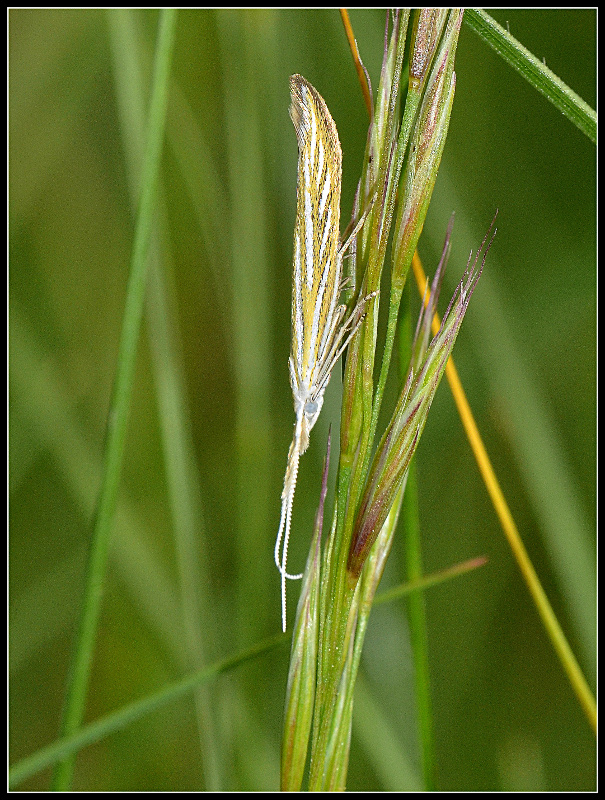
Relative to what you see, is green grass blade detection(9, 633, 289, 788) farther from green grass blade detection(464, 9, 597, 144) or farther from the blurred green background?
green grass blade detection(464, 9, 597, 144)

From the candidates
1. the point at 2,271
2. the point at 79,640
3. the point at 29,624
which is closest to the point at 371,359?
the point at 79,640

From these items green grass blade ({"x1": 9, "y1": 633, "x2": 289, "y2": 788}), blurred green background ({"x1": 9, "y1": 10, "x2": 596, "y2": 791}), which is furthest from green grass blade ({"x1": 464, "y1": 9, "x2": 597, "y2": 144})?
green grass blade ({"x1": 9, "y1": 633, "x2": 289, "y2": 788})

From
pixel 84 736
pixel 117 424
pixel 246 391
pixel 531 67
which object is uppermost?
pixel 531 67

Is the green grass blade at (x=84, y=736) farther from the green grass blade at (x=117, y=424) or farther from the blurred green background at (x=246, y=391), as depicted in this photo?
the blurred green background at (x=246, y=391)

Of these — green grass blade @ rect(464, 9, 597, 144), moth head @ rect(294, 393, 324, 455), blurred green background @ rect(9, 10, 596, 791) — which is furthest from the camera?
blurred green background @ rect(9, 10, 596, 791)

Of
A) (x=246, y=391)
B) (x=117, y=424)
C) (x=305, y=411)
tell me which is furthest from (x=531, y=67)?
(x=246, y=391)

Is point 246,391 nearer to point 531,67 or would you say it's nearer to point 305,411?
point 305,411

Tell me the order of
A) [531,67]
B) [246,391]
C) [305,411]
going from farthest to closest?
[246,391], [305,411], [531,67]

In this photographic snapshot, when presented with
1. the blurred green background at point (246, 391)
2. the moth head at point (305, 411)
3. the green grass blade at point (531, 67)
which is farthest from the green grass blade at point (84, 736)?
the green grass blade at point (531, 67)
